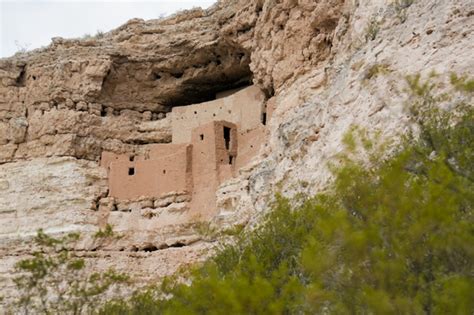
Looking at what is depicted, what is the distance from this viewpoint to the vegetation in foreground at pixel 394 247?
609 centimetres

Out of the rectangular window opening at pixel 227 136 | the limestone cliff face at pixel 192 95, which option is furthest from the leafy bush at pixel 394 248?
the rectangular window opening at pixel 227 136

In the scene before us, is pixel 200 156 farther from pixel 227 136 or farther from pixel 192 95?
pixel 192 95

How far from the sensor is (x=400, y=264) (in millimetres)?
6238

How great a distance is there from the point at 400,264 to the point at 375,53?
22.6ft

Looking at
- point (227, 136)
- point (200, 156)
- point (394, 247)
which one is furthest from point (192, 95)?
point (394, 247)

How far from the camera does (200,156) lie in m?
20.4

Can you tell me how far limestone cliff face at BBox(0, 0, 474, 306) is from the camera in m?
12.1

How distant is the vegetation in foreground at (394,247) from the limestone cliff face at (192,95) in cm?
291

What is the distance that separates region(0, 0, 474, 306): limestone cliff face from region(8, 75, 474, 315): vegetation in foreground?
291cm

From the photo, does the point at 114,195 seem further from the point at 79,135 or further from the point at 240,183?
the point at 240,183

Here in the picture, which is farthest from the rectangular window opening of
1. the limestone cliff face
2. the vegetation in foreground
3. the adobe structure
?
the vegetation in foreground

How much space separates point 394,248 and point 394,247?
0.01 metres

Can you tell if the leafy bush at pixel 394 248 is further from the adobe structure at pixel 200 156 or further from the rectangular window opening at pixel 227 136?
the rectangular window opening at pixel 227 136

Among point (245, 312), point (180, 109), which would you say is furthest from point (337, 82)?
point (180, 109)
